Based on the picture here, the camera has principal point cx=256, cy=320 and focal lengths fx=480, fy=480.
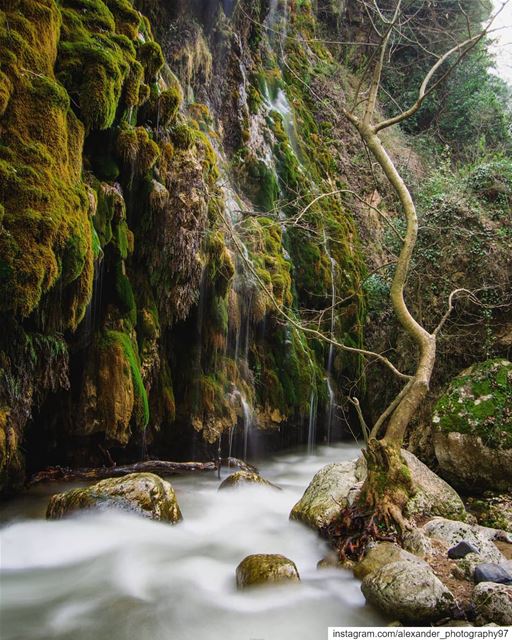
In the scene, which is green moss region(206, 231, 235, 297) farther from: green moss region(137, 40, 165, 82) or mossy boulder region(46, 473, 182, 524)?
mossy boulder region(46, 473, 182, 524)

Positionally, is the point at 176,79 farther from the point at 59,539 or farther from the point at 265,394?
the point at 59,539

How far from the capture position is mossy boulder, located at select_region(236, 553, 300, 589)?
399cm

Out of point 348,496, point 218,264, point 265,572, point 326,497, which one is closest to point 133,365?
point 218,264

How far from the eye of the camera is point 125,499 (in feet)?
16.6

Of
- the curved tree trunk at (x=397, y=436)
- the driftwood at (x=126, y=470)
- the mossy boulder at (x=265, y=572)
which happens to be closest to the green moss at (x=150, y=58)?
the curved tree trunk at (x=397, y=436)


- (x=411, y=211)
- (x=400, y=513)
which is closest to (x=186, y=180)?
(x=411, y=211)

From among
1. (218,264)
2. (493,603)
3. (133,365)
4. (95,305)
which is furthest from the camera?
(218,264)

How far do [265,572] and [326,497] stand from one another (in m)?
1.67

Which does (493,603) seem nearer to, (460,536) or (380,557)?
(380,557)

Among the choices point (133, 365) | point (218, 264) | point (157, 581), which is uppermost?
point (218, 264)

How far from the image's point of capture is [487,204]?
10.2m

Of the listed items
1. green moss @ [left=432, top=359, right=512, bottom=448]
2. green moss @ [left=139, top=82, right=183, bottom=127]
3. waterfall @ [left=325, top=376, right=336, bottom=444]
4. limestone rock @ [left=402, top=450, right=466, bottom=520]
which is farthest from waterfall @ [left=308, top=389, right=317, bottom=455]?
green moss @ [left=139, top=82, right=183, bottom=127]

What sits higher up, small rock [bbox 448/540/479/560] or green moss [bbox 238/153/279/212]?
green moss [bbox 238/153/279/212]

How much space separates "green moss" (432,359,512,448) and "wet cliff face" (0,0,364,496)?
332 cm
